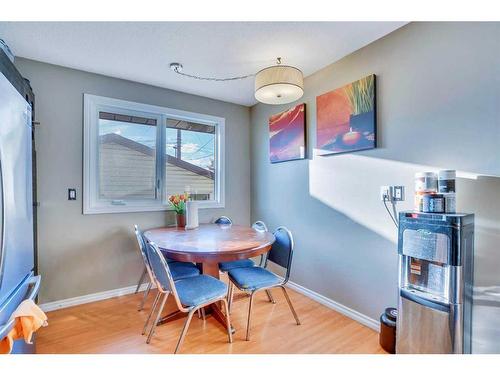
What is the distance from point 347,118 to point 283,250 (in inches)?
50.0

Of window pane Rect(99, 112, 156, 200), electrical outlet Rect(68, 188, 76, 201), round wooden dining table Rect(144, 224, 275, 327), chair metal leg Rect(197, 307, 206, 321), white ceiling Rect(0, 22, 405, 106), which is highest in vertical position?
white ceiling Rect(0, 22, 405, 106)

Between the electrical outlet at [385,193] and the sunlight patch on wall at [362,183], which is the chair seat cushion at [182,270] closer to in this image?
the sunlight patch on wall at [362,183]

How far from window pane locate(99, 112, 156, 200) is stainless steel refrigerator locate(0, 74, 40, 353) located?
1303 millimetres

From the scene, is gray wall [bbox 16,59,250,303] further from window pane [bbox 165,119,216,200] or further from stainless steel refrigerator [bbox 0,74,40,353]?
stainless steel refrigerator [bbox 0,74,40,353]

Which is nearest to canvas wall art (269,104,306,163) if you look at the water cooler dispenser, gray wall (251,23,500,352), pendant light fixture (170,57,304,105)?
gray wall (251,23,500,352)

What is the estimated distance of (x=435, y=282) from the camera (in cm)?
138

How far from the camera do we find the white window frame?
8.06 feet

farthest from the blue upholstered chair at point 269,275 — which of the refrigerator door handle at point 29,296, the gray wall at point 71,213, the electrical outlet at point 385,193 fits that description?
the gray wall at point 71,213

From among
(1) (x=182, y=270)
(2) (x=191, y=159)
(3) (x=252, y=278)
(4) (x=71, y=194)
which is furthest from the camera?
(2) (x=191, y=159)

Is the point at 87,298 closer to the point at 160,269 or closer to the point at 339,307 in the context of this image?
the point at 160,269

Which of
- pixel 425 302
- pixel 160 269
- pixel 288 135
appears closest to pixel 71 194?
pixel 160 269

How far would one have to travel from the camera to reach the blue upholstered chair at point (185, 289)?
1.58 m
